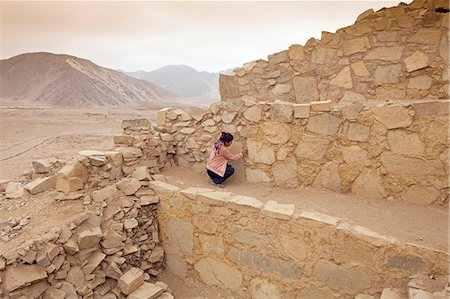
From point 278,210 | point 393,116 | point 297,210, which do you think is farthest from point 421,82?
point 278,210

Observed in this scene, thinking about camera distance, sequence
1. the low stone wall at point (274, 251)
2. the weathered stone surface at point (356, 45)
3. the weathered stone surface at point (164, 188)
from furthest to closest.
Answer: the weathered stone surface at point (356, 45) → the weathered stone surface at point (164, 188) → the low stone wall at point (274, 251)

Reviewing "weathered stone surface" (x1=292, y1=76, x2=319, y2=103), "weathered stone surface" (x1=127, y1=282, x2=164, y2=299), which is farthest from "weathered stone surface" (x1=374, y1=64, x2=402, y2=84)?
"weathered stone surface" (x1=127, y1=282, x2=164, y2=299)

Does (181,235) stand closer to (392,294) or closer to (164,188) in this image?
(164,188)

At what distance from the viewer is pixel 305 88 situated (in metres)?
6.35

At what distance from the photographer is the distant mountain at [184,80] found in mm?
57156

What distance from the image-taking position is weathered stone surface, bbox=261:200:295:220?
3836 mm

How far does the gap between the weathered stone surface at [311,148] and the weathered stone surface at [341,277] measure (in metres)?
1.51

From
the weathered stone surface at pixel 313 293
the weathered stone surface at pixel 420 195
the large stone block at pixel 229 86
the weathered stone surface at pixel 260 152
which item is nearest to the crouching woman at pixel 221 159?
the weathered stone surface at pixel 260 152

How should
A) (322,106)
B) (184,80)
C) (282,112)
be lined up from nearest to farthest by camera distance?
1. (322,106)
2. (282,112)
3. (184,80)

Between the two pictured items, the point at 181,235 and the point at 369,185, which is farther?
the point at 181,235

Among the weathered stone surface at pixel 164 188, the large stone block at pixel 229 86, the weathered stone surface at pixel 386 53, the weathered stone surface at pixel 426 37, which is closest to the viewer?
the weathered stone surface at pixel 164 188

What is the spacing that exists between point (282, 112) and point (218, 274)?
Answer: 8.19ft

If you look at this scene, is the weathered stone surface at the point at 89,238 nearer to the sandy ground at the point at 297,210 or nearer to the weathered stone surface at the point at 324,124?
the sandy ground at the point at 297,210

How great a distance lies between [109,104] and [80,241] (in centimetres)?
2679
